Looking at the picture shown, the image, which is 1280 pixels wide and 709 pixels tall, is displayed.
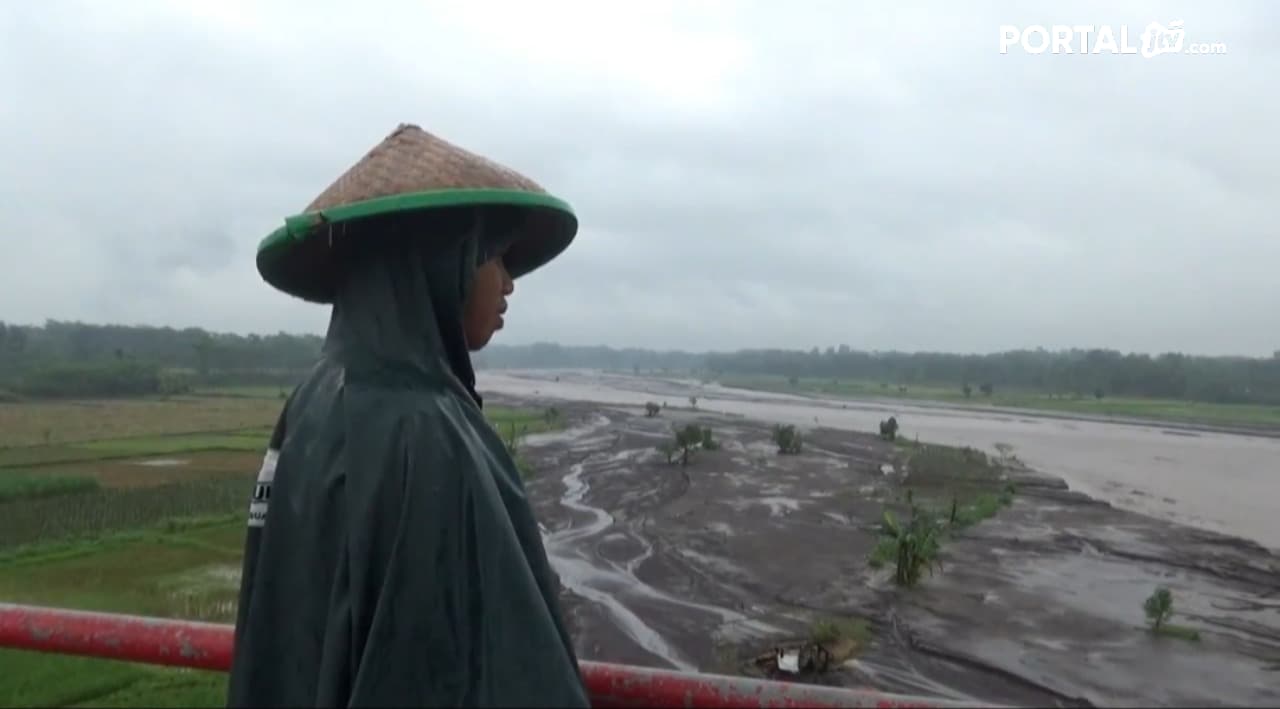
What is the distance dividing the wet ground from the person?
10.9 metres

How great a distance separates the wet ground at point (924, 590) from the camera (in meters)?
12.0

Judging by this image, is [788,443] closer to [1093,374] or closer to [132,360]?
[132,360]

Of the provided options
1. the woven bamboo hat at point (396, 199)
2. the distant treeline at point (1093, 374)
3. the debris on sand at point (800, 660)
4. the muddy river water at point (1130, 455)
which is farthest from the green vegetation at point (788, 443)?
the distant treeline at point (1093, 374)

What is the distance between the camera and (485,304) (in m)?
1.44

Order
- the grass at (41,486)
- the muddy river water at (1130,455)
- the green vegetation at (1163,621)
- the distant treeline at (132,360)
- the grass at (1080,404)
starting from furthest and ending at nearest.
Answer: the grass at (1080,404) < the distant treeline at (132,360) < the muddy river water at (1130,455) < the grass at (41,486) < the green vegetation at (1163,621)

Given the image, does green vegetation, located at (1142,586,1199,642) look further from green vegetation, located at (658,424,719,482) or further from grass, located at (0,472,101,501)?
grass, located at (0,472,101,501)

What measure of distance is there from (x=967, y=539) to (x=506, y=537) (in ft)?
67.3

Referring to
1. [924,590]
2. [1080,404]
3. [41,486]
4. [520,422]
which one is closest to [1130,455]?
[520,422]

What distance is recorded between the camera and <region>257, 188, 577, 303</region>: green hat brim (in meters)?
1.20

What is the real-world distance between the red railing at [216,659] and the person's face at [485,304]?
0.52m

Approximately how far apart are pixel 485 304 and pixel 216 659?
74 centimetres

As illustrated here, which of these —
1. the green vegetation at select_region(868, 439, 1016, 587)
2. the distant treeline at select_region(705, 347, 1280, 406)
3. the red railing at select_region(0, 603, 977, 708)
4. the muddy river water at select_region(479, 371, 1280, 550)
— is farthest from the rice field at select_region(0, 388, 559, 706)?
the distant treeline at select_region(705, 347, 1280, 406)

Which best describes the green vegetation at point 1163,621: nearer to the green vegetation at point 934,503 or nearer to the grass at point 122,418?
the green vegetation at point 934,503

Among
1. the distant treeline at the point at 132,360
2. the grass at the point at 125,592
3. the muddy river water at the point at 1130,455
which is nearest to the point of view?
the grass at the point at 125,592
